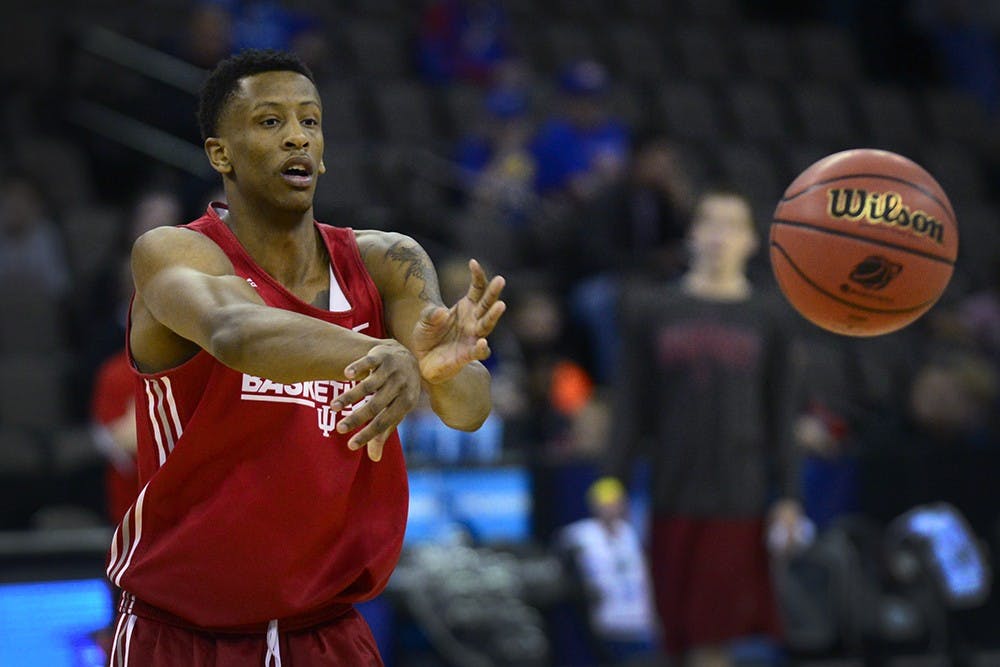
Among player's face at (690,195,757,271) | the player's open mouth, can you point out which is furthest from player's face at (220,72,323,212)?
player's face at (690,195,757,271)

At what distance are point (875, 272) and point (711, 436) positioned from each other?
2.23m

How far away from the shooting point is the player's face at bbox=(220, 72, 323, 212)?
357cm

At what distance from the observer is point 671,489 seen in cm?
674

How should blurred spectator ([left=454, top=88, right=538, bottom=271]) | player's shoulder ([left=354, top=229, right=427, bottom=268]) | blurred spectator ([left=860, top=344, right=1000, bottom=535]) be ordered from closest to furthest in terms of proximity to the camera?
player's shoulder ([left=354, top=229, right=427, bottom=268])
blurred spectator ([left=860, top=344, right=1000, bottom=535])
blurred spectator ([left=454, top=88, right=538, bottom=271])

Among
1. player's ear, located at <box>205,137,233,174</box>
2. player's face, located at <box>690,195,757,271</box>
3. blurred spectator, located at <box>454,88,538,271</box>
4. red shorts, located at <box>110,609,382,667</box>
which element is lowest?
red shorts, located at <box>110,609,382,667</box>

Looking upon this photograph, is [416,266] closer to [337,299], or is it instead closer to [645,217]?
[337,299]

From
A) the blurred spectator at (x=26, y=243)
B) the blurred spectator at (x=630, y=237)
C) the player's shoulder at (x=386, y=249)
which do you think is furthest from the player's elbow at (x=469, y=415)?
the blurred spectator at (x=26, y=243)

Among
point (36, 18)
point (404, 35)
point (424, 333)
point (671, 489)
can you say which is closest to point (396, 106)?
point (404, 35)

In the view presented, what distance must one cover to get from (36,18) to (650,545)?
7.38 metres

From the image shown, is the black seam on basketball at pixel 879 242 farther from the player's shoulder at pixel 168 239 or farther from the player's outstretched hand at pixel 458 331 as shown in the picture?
the player's shoulder at pixel 168 239

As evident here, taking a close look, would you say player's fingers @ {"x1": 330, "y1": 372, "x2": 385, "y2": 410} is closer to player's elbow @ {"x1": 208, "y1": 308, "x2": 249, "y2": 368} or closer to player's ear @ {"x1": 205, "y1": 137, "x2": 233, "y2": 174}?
player's elbow @ {"x1": 208, "y1": 308, "x2": 249, "y2": 368}

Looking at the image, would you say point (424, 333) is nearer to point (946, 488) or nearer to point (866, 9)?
point (946, 488)

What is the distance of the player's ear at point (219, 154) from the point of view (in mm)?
3682

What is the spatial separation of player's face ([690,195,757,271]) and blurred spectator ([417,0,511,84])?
19.6 feet
